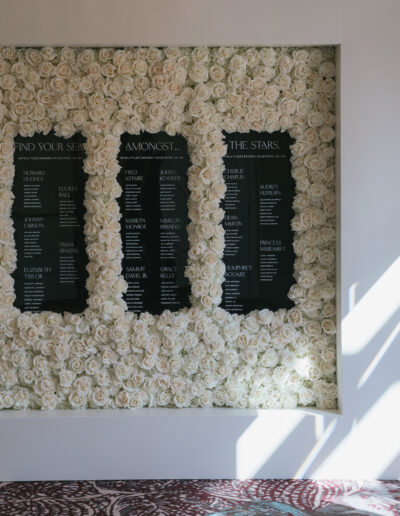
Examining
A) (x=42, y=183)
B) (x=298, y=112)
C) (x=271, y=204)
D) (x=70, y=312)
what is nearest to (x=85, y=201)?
(x=42, y=183)

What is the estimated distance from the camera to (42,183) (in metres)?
3.76

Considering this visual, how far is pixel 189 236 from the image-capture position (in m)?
3.78

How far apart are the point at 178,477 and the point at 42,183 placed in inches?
79.5

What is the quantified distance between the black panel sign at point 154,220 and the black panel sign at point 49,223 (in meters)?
0.29

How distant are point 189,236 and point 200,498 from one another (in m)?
1.56

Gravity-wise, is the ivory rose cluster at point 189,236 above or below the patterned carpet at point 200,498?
above

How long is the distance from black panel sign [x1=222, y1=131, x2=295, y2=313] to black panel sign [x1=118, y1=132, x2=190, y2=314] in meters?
0.29

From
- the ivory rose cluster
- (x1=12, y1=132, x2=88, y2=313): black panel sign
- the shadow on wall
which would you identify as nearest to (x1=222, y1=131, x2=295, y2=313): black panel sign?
the ivory rose cluster

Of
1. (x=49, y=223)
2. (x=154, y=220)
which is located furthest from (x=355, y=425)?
(x=49, y=223)

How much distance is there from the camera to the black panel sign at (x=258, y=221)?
3.76 meters

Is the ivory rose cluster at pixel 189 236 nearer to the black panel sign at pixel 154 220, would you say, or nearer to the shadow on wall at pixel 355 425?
the black panel sign at pixel 154 220

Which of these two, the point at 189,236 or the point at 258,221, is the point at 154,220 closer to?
the point at 189,236

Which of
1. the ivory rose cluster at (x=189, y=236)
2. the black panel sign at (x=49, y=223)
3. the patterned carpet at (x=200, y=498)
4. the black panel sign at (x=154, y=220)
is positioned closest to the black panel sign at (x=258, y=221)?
the ivory rose cluster at (x=189, y=236)

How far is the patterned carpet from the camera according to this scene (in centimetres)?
323
